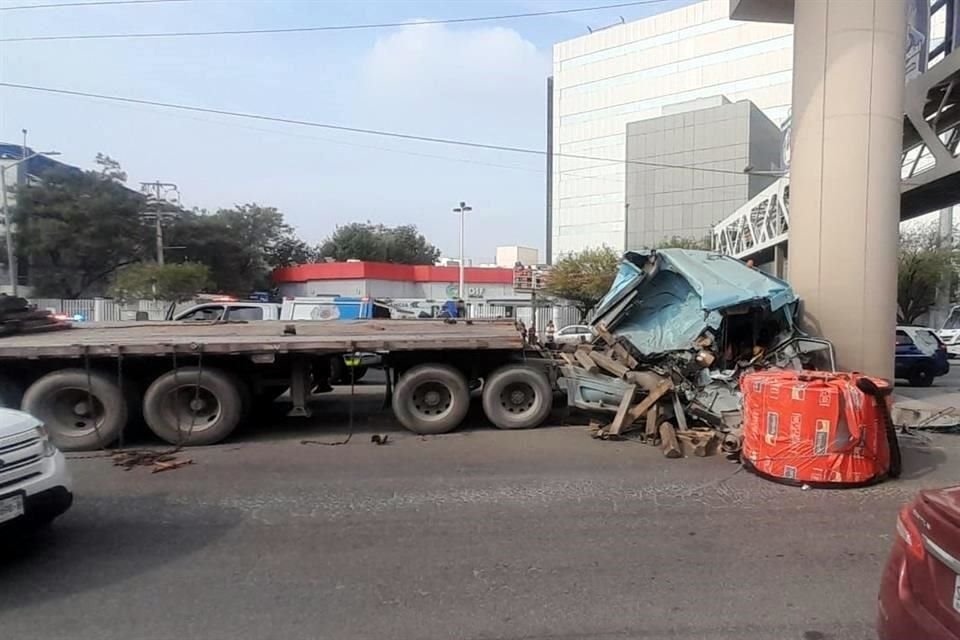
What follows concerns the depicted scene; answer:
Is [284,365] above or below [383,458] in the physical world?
above

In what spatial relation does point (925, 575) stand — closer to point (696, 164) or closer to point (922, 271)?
point (922, 271)

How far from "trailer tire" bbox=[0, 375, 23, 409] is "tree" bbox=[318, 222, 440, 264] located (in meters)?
62.4

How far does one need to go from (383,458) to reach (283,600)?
3.50 metres

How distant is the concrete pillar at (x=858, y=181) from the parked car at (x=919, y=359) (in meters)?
5.68

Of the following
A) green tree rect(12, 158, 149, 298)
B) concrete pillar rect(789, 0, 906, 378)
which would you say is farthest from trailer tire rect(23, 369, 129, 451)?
green tree rect(12, 158, 149, 298)

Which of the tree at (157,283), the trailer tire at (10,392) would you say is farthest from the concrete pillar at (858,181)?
the tree at (157,283)

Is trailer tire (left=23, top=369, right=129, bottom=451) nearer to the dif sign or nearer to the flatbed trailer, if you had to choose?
the flatbed trailer

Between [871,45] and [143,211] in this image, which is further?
[143,211]

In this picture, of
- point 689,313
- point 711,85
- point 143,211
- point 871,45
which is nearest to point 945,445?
point 689,313

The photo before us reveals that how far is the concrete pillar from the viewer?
35.1 feet

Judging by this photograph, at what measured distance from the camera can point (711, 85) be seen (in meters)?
67.9

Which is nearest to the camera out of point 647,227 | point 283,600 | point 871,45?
point 283,600

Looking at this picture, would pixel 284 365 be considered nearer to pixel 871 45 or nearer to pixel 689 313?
pixel 689 313

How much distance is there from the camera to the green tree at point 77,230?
42.1 metres
